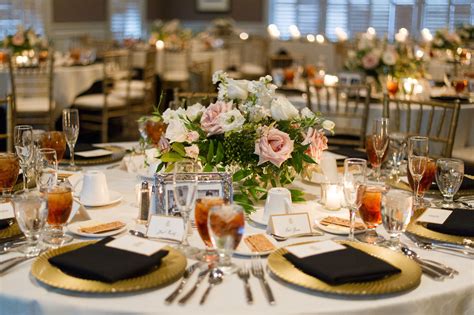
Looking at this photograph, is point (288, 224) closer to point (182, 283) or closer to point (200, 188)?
point (200, 188)

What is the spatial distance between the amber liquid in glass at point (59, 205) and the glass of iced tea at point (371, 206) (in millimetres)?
747

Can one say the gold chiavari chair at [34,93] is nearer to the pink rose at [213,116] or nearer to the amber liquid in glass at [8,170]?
the amber liquid in glass at [8,170]

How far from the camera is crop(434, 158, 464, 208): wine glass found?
Result: 219cm

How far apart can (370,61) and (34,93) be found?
291cm

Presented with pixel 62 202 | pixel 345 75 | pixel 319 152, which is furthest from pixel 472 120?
pixel 62 202

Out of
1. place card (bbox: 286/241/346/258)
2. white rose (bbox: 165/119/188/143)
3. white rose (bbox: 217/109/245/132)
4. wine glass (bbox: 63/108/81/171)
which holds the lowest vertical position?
place card (bbox: 286/241/346/258)

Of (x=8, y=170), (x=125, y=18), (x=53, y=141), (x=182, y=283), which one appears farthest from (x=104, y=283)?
(x=125, y=18)

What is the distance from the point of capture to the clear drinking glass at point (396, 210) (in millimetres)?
1704

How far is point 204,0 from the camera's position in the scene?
42.0 ft

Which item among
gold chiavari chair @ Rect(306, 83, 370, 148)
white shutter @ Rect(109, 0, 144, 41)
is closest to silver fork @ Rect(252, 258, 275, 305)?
gold chiavari chair @ Rect(306, 83, 370, 148)

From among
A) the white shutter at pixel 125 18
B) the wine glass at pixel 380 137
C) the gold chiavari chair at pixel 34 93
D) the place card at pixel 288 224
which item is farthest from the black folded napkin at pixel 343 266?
the white shutter at pixel 125 18

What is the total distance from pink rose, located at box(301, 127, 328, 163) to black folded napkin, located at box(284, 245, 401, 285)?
1.87ft

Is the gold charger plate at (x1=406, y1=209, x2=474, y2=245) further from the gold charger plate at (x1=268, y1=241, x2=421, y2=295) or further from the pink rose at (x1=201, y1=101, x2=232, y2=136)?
the pink rose at (x1=201, y1=101, x2=232, y2=136)

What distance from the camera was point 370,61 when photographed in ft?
16.3
